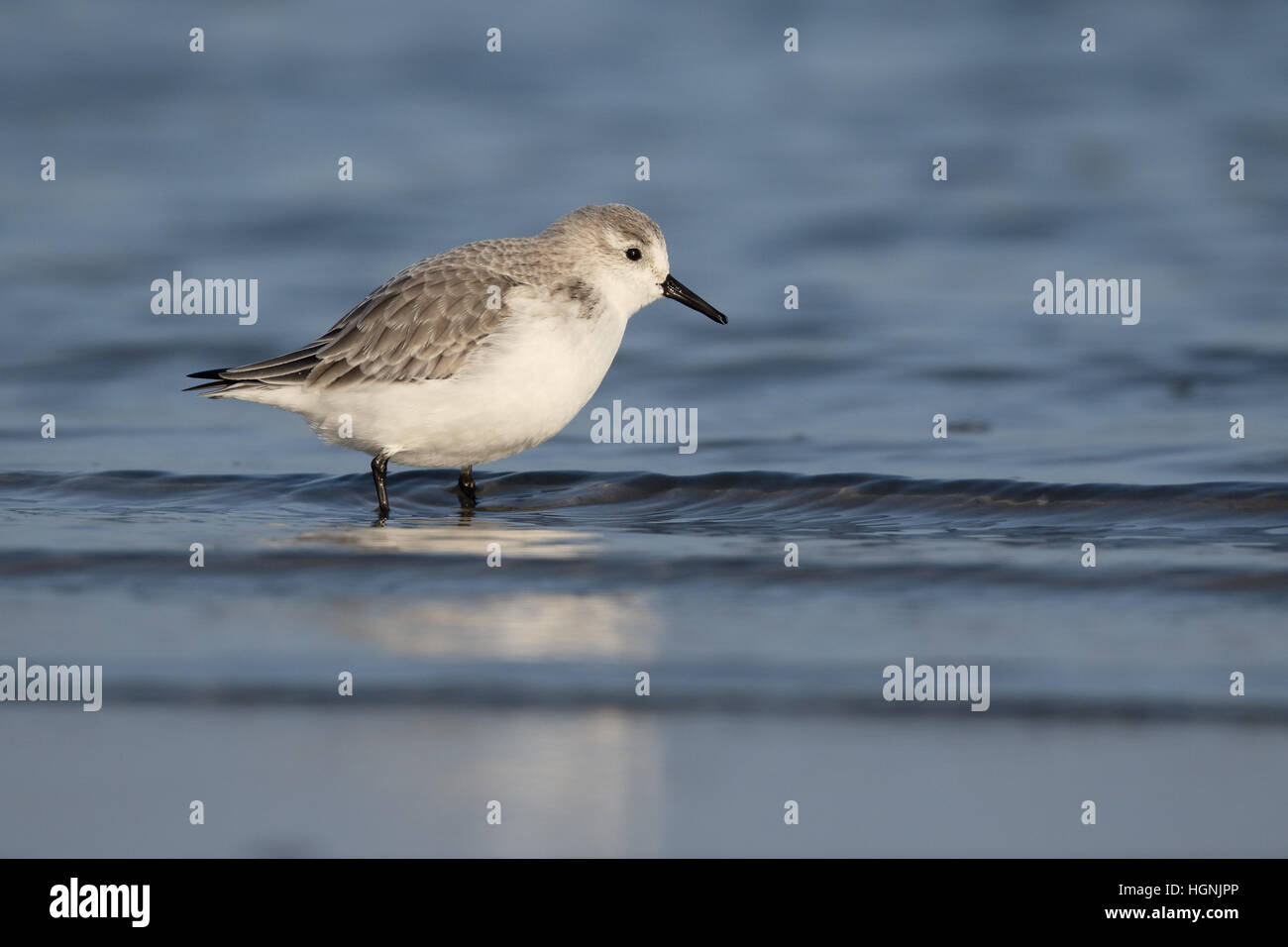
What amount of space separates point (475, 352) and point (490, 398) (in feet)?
0.85

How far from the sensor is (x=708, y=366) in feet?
39.2

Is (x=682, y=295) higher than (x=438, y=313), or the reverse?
(x=682, y=295)

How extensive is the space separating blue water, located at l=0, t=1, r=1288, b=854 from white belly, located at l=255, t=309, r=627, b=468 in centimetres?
47

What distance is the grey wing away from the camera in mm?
8289

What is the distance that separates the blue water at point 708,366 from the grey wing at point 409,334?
0.80 meters

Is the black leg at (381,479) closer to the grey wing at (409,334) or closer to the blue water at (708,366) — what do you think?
the blue water at (708,366)

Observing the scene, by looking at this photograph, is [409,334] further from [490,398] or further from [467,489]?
[467,489]

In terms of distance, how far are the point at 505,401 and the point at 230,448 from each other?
9.04ft

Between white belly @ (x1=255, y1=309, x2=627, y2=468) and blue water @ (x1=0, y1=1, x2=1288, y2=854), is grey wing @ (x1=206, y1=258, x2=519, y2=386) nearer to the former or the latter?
white belly @ (x1=255, y1=309, x2=627, y2=468)

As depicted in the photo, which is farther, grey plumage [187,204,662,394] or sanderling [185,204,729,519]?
grey plumage [187,204,662,394]

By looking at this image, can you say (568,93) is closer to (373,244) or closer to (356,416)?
(373,244)

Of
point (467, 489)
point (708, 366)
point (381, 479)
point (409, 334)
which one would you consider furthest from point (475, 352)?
point (708, 366)

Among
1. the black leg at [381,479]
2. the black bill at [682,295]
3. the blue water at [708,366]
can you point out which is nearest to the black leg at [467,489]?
the blue water at [708,366]

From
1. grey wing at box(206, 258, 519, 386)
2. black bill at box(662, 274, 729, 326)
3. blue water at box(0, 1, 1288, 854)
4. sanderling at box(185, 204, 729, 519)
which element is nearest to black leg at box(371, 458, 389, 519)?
sanderling at box(185, 204, 729, 519)
